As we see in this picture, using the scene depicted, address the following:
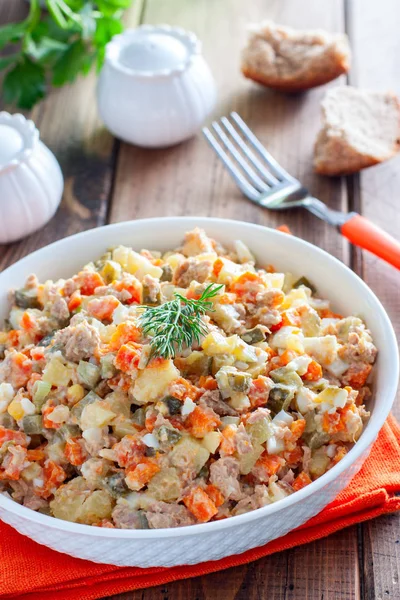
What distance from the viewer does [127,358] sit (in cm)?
268

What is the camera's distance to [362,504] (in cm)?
291

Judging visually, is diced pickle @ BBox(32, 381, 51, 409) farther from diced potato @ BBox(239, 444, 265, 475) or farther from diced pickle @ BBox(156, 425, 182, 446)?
diced potato @ BBox(239, 444, 265, 475)

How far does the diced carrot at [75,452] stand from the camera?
2.68 metres

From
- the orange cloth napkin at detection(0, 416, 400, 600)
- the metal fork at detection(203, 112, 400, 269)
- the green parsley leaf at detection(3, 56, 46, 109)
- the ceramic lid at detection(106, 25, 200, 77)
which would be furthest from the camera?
the green parsley leaf at detection(3, 56, 46, 109)

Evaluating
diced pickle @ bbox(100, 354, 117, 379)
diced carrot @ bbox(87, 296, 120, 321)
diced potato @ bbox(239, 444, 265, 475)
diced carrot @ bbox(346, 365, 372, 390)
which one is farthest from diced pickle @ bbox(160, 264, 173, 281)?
diced potato @ bbox(239, 444, 265, 475)

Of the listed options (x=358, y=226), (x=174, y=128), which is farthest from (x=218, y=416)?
(x=174, y=128)

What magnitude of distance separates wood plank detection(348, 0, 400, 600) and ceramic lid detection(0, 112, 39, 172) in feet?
5.79

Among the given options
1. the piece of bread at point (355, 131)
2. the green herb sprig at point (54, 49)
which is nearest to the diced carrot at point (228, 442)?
the piece of bread at point (355, 131)

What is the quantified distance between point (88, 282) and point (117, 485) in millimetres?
914

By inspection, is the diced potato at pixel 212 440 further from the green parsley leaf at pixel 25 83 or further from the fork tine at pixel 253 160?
the green parsley leaf at pixel 25 83

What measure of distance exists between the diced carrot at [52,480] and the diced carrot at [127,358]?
40 cm

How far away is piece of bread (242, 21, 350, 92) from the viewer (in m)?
4.70

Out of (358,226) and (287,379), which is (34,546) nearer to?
(287,379)

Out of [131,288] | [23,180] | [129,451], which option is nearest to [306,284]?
[131,288]
